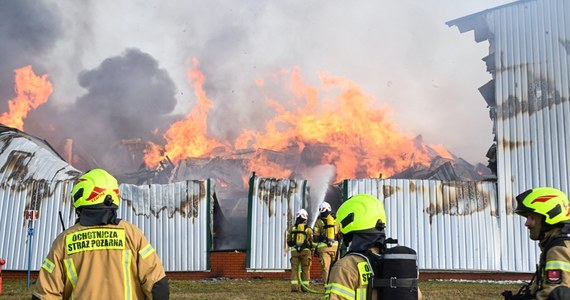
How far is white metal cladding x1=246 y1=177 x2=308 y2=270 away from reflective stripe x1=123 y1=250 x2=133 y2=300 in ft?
49.2

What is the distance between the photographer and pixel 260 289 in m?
15.8

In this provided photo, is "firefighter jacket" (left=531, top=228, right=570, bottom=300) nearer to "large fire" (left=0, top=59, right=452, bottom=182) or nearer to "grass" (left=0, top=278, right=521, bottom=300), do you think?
"grass" (left=0, top=278, right=521, bottom=300)

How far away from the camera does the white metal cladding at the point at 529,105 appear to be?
1869cm

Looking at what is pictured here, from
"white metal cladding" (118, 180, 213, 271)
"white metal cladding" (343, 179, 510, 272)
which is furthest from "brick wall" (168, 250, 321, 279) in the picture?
"white metal cladding" (343, 179, 510, 272)

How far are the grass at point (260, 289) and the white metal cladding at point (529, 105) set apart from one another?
260 cm

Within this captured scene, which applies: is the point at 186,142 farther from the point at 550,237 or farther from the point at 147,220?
the point at 550,237

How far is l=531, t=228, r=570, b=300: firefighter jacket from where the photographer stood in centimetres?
445

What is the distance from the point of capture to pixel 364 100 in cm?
3061

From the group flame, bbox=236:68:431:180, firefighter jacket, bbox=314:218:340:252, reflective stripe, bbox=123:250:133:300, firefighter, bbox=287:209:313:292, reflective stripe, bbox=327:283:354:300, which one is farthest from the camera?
flame, bbox=236:68:431:180

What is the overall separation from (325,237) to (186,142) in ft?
59.9

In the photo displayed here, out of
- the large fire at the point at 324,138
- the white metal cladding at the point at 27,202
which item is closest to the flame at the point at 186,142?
the large fire at the point at 324,138

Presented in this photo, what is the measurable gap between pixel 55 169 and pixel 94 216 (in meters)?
17.8

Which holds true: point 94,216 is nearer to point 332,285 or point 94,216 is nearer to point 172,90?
point 332,285

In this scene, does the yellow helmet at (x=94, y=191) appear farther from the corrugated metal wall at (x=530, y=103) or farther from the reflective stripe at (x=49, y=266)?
the corrugated metal wall at (x=530, y=103)
